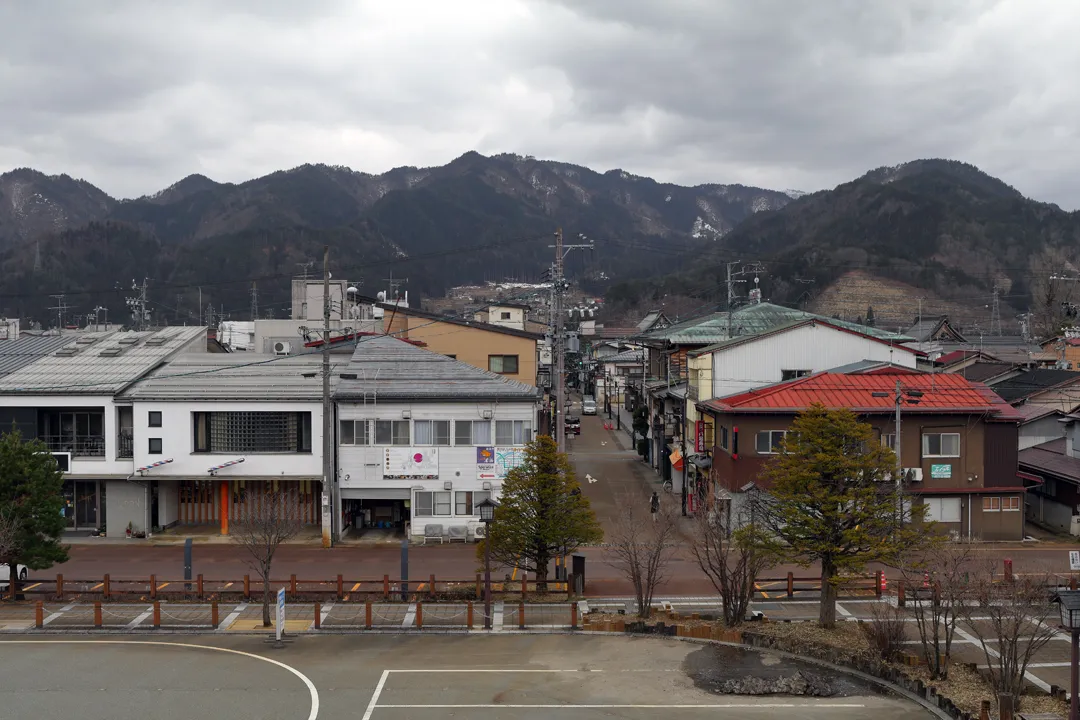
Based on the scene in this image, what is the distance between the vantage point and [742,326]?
4984 cm

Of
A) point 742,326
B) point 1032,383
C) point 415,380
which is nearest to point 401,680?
point 415,380

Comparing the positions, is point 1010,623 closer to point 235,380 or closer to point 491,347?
point 235,380

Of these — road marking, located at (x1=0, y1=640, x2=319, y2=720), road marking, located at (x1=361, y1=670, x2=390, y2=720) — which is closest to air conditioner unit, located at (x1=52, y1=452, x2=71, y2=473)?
road marking, located at (x1=0, y1=640, x2=319, y2=720)

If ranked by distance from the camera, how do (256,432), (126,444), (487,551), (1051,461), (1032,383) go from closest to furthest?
(487,551) → (256,432) → (126,444) → (1051,461) → (1032,383)

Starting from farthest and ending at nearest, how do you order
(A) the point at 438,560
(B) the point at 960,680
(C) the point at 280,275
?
(C) the point at 280,275
(A) the point at 438,560
(B) the point at 960,680

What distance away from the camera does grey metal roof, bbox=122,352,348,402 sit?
110 feet

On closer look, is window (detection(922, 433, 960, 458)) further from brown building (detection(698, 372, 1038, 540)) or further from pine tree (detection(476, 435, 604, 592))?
pine tree (detection(476, 435, 604, 592))

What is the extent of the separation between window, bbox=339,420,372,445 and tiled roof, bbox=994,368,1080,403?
107 ft

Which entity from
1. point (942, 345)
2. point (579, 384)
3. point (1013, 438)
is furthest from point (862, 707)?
point (579, 384)

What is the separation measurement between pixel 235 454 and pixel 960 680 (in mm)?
25471

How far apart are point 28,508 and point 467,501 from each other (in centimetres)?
1446

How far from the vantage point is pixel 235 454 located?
110ft

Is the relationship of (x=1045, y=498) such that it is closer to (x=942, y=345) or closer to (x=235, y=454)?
(x=235, y=454)

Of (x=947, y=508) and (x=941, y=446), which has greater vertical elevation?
(x=941, y=446)
